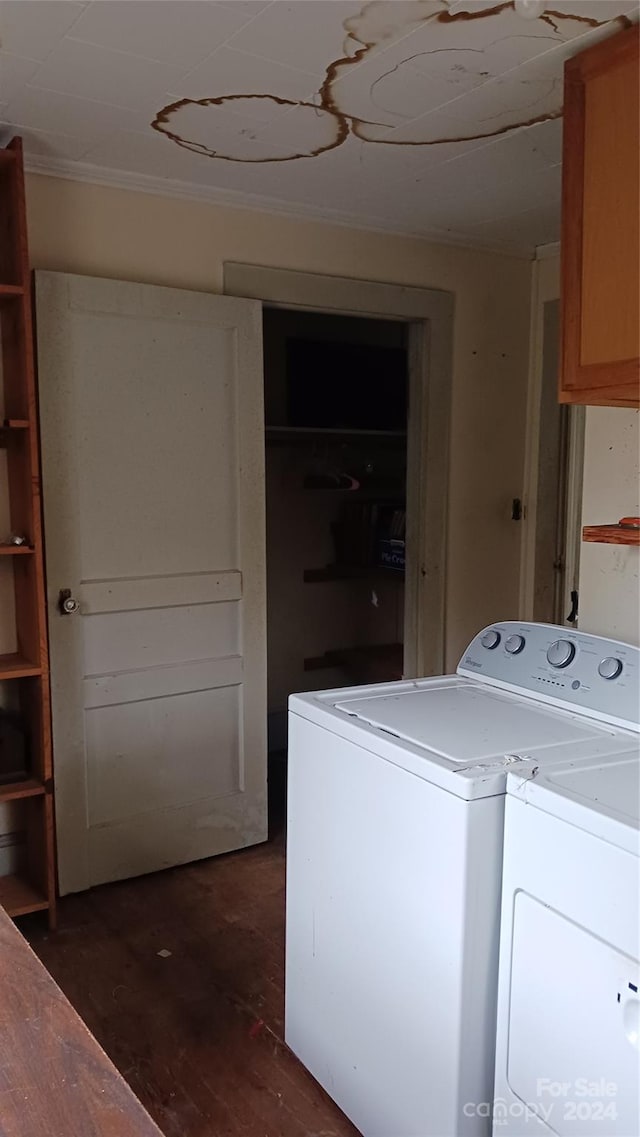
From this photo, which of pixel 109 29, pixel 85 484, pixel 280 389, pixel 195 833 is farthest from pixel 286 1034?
pixel 280 389

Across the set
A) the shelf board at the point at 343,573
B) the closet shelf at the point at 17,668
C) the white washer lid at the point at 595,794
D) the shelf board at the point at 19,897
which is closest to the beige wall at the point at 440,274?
the shelf board at the point at 343,573

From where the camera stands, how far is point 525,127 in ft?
7.19

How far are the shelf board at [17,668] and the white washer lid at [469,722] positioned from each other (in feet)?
3.42

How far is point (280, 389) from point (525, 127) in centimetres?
195

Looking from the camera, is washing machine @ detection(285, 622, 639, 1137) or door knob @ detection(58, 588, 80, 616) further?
door knob @ detection(58, 588, 80, 616)

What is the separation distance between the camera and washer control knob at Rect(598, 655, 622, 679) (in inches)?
68.8

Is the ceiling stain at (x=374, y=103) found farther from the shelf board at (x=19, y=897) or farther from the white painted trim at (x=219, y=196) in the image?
the shelf board at (x=19, y=897)

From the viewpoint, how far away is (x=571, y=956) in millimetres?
1301

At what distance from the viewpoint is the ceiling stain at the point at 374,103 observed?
5.42 feet

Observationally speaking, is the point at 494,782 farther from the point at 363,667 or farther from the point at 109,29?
the point at 363,667

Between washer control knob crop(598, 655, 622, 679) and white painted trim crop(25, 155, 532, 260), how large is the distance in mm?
1954

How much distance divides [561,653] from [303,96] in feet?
4.79

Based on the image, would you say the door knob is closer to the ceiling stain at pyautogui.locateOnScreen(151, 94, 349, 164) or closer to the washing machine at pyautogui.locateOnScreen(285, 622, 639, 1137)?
the washing machine at pyautogui.locateOnScreen(285, 622, 639, 1137)

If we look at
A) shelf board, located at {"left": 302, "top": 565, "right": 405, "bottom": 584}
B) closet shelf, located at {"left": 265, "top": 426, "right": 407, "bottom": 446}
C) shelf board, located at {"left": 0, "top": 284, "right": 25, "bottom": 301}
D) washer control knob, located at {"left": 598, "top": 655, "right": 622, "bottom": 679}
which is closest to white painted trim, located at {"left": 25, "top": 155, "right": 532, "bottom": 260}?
shelf board, located at {"left": 0, "top": 284, "right": 25, "bottom": 301}
